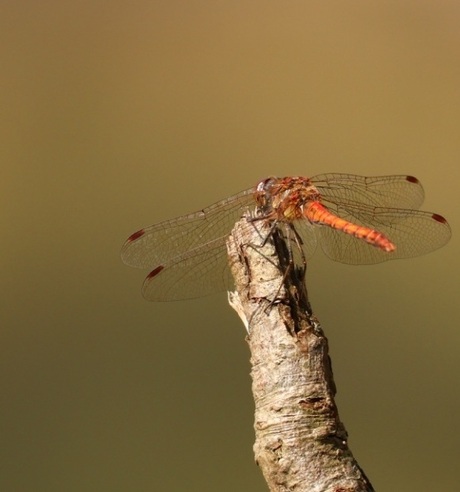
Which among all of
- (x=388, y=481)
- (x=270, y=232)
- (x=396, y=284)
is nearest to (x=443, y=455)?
(x=388, y=481)

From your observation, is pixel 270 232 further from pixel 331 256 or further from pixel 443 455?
pixel 443 455

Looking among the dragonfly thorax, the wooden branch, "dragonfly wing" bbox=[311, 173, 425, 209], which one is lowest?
the wooden branch

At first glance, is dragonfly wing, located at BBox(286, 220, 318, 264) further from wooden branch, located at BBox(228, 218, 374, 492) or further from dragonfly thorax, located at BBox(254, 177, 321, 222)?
wooden branch, located at BBox(228, 218, 374, 492)

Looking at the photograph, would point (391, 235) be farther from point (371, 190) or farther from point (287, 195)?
point (287, 195)

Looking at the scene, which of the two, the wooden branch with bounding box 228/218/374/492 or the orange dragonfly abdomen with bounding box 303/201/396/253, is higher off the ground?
the orange dragonfly abdomen with bounding box 303/201/396/253

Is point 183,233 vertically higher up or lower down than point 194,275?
higher up

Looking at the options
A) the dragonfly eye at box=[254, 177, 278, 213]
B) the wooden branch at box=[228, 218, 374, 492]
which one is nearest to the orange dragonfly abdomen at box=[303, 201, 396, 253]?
the dragonfly eye at box=[254, 177, 278, 213]

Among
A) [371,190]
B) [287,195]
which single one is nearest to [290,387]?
[287,195]
